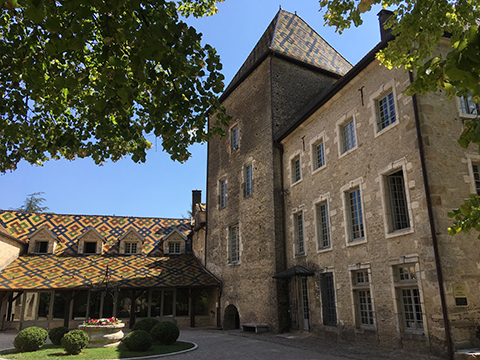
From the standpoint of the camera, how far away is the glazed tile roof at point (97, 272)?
59.2 feet

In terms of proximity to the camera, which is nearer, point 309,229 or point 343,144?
point 343,144

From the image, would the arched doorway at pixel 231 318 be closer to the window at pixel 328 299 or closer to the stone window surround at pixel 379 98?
the window at pixel 328 299

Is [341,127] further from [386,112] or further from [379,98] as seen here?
[386,112]

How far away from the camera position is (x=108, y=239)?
23.2 meters

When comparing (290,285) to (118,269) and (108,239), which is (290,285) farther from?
(108,239)

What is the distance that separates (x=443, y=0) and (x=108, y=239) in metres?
21.7

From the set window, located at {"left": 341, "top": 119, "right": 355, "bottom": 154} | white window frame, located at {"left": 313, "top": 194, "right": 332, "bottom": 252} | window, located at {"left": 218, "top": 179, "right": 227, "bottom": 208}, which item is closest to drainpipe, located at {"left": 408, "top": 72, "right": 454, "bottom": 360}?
window, located at {"left": 341, "top": 119, "right": 355, "bottom": 154}

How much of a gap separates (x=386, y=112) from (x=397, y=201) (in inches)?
102

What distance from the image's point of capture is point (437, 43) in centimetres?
582

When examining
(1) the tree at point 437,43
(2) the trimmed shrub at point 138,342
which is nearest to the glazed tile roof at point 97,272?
(2) the trimmed shrub at point 138,342

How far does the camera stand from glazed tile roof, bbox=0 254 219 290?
18.0 meters

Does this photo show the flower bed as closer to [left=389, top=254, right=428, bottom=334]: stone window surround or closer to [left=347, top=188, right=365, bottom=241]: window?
[left=347, top=188, right=365, bottom=241]: window

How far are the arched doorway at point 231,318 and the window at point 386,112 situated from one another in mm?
11664

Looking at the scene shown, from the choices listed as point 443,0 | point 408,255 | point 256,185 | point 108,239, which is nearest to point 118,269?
point 108,239
